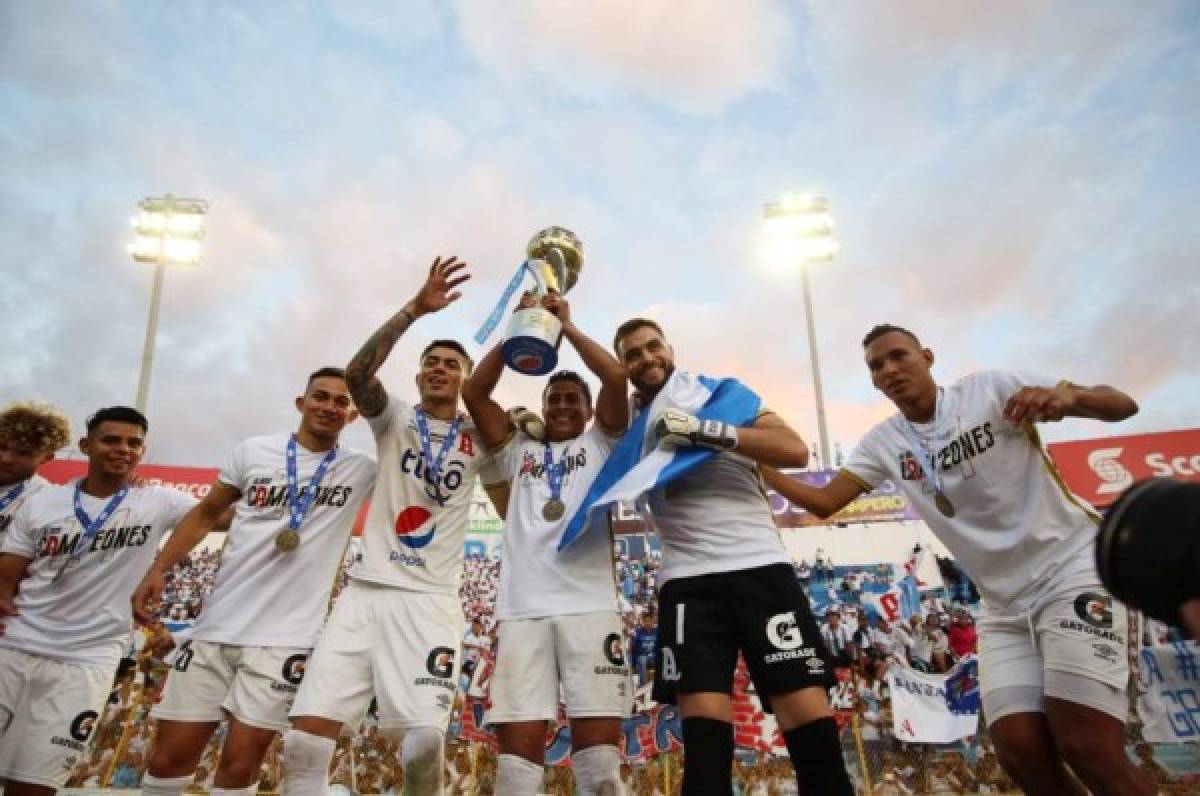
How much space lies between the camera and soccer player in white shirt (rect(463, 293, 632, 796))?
3.51 metres

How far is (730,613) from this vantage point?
3.11 m

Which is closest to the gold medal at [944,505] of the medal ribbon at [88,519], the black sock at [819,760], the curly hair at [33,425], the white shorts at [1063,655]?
the white shorts at [1063,655]

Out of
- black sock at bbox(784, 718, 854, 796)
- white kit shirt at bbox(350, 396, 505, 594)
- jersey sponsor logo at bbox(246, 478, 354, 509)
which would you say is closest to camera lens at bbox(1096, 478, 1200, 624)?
black sock at bbox(784, 718, 854, 796)

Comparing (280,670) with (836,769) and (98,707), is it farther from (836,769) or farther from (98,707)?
(836,769)

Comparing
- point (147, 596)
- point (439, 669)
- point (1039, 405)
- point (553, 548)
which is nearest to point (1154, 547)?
point (1039, 405)

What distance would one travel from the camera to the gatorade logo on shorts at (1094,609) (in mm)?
3016

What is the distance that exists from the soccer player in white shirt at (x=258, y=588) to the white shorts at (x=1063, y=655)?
3742 millimetres

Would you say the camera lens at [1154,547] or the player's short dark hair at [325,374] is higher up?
the player's short dark hair at [325,374]

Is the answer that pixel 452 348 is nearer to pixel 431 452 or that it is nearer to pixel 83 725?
pixel 431 452

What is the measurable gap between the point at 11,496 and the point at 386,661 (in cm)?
340

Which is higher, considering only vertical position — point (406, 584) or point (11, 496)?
point (11, 496)

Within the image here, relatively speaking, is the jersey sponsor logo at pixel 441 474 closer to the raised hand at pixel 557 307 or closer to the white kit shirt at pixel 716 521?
the raised hand at pixel 557 307

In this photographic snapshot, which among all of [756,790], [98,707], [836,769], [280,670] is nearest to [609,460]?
[836,769]

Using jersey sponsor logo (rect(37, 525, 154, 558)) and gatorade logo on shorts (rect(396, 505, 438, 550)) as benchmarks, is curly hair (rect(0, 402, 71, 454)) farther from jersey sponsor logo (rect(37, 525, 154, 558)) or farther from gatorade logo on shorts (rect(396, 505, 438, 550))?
gatorade logo on shorts (rect(396, 505, 438, 550))
